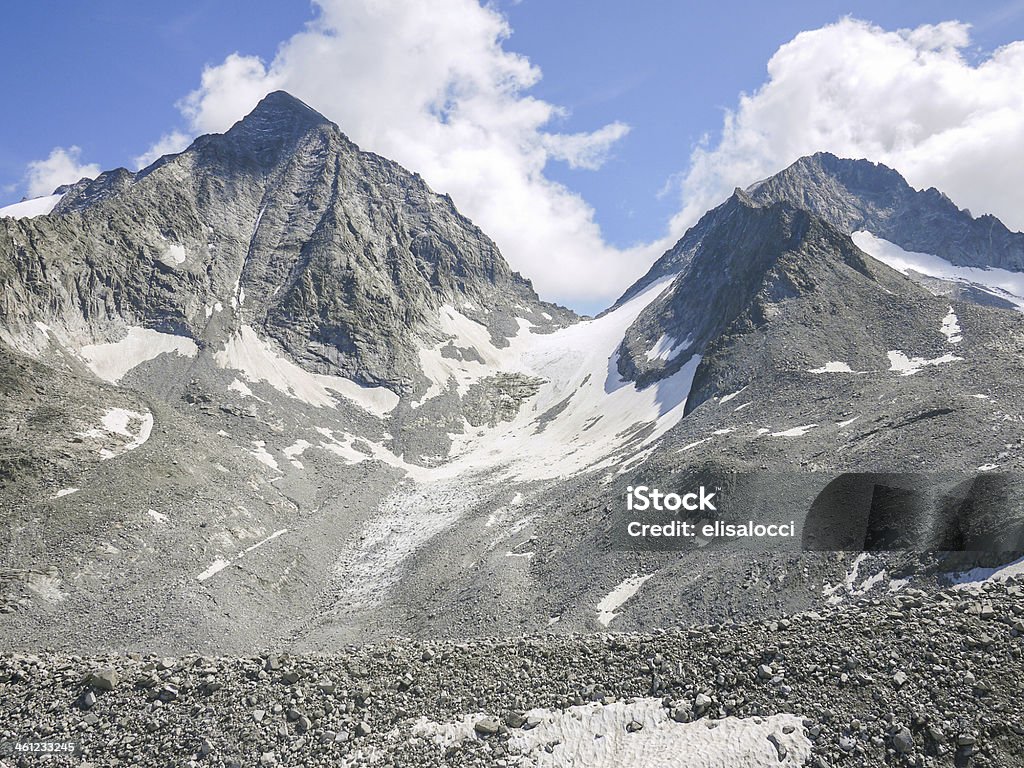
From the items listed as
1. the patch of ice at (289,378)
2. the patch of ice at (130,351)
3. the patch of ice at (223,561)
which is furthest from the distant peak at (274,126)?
the patch of ice at (223,561)

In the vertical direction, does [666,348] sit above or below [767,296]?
below

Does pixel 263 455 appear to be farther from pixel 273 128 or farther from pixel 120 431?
pixel 273 128

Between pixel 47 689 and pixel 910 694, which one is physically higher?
pixel 47 689

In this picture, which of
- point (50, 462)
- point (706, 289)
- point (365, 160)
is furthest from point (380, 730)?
point (365, 160)

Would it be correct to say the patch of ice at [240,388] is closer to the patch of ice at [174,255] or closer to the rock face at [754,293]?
the patch of ice at [174,255]

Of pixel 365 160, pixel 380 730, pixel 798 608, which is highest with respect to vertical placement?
pixel 365 160

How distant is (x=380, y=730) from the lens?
17203 millimetres

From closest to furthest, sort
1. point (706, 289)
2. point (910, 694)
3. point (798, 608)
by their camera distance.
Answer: point (910, 694)
point (798, 608)
point (706, 289)

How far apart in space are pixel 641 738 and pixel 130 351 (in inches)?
3559

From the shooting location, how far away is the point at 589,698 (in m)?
17.4

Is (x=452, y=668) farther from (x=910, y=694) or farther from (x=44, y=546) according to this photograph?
(x=44, y=546)

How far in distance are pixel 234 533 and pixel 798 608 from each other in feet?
135

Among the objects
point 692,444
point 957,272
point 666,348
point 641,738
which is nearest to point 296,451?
point 692,444

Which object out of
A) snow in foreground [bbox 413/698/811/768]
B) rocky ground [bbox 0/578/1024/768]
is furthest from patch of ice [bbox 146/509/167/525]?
snow in foreground [bbox 413/698/811/768]
